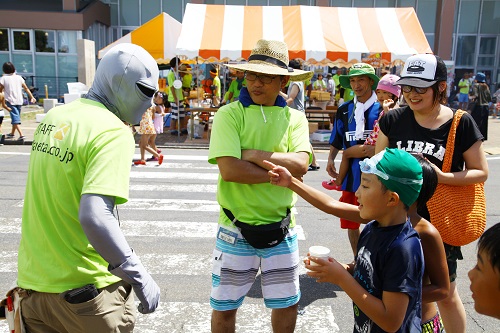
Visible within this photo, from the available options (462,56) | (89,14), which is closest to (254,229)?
(89,14)

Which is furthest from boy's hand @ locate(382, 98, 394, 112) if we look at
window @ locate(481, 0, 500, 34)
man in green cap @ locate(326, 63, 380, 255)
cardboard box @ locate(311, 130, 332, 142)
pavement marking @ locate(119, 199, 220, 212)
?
window @ locate(481, 0, 500, 34)

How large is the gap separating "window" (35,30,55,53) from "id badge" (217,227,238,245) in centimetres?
2651

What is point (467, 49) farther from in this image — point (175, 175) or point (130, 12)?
point (175, 175)

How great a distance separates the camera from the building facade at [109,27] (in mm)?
25500

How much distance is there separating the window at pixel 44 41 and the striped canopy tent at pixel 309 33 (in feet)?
48.8

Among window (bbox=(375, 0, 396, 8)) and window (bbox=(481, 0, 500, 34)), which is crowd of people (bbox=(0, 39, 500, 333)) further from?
window (bbox=(481, 0, 500, 34))

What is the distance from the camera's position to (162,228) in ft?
20.9

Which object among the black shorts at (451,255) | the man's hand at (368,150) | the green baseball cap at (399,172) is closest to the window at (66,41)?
the man's hand at (368,150)

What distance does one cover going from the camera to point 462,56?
29.4m

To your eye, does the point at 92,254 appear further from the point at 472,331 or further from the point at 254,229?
the point at 472,331

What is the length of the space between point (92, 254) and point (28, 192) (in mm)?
414

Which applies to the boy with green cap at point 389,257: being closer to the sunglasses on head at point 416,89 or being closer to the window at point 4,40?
the sunglasses on head at point 416,89

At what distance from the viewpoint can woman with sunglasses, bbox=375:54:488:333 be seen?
118 inches

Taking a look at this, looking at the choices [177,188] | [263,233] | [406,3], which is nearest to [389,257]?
[263,233]
